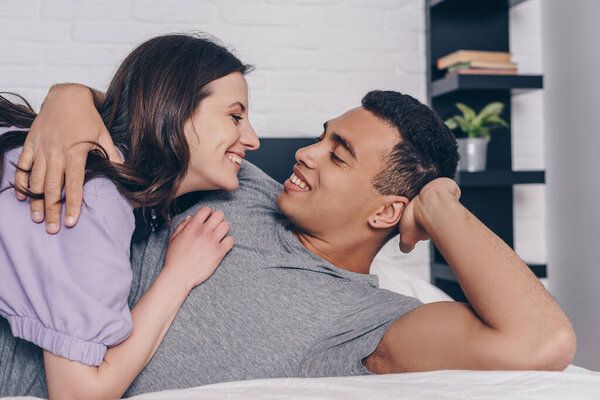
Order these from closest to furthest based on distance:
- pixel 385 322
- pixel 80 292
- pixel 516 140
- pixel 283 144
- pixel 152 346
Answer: pixel 80 292 < pixel 152 346 < pixel 385 322 < pixel 283 144 < pixel 516 140

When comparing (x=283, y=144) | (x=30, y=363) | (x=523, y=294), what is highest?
(x=283, y=144)

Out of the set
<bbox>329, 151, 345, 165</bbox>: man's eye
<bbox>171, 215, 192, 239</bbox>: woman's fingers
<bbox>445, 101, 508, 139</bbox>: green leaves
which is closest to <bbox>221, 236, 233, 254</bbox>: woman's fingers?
<bbox>171, 215, 192, 239</bbox>: woman's fingers

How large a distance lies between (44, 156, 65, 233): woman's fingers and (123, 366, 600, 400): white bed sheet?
0.33 meters

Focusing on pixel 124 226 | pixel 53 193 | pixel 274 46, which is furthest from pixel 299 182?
pixel 274 46

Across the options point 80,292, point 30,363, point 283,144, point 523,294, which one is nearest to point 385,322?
point 523,294

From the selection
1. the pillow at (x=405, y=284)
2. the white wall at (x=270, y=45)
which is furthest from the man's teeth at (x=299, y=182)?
the white wall at (x=270, y=45)

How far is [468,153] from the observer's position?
232cm

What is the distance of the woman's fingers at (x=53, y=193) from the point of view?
→ 0.98 meters

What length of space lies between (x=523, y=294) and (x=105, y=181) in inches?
31.6

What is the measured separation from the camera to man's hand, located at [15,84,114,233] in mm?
989

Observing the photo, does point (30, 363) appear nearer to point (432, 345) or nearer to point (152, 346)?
point (152, 346)

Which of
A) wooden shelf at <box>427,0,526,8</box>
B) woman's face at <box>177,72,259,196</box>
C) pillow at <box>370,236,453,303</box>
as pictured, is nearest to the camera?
woman's face at <box>177,72,259,196</box>

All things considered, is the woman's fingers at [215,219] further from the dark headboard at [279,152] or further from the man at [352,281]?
the dark headboard at [279,152]

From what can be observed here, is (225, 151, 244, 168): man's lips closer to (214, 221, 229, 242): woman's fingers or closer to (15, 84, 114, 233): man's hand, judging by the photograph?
(214, 221, 229, 242): woman's fingers
